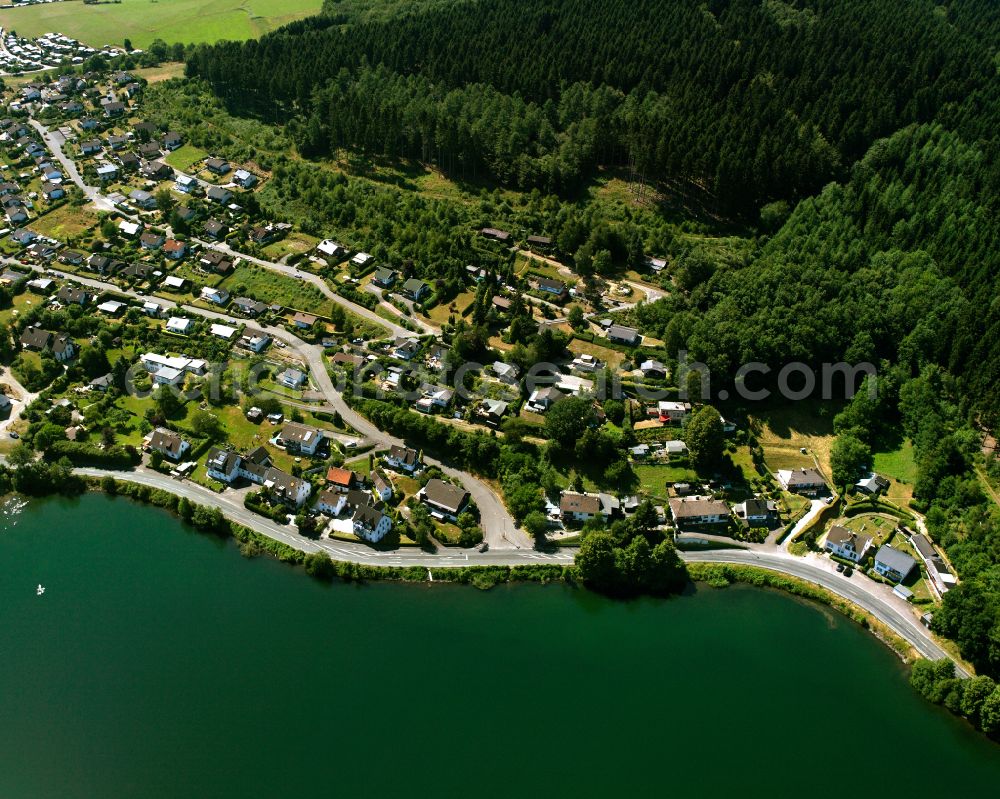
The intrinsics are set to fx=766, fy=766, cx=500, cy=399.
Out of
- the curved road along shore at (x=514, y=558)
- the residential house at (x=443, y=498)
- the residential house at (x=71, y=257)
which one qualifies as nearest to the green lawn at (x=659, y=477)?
the curved road along shore at (x=514, y=558)

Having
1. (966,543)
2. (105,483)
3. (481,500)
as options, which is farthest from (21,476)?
(966,543)

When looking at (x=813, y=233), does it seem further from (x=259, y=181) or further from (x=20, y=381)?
(x=20, y=381)

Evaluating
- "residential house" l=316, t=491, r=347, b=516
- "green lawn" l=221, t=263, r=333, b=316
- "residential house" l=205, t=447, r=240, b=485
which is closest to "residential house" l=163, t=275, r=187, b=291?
"green lawn" l=221, t=263, r=333, b=316

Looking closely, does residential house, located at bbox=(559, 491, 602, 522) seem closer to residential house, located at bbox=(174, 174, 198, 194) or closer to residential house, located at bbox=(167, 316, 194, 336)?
residential house, located at bbox=(167, 316, 194, 336)

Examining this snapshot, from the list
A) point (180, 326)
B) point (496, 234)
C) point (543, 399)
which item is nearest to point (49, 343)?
point (180, 326)

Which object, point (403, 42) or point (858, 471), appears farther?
point (403, 42)

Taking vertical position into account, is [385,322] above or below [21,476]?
above

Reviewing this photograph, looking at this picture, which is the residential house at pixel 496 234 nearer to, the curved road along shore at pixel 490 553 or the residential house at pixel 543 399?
the residential house at pixel 543 399
